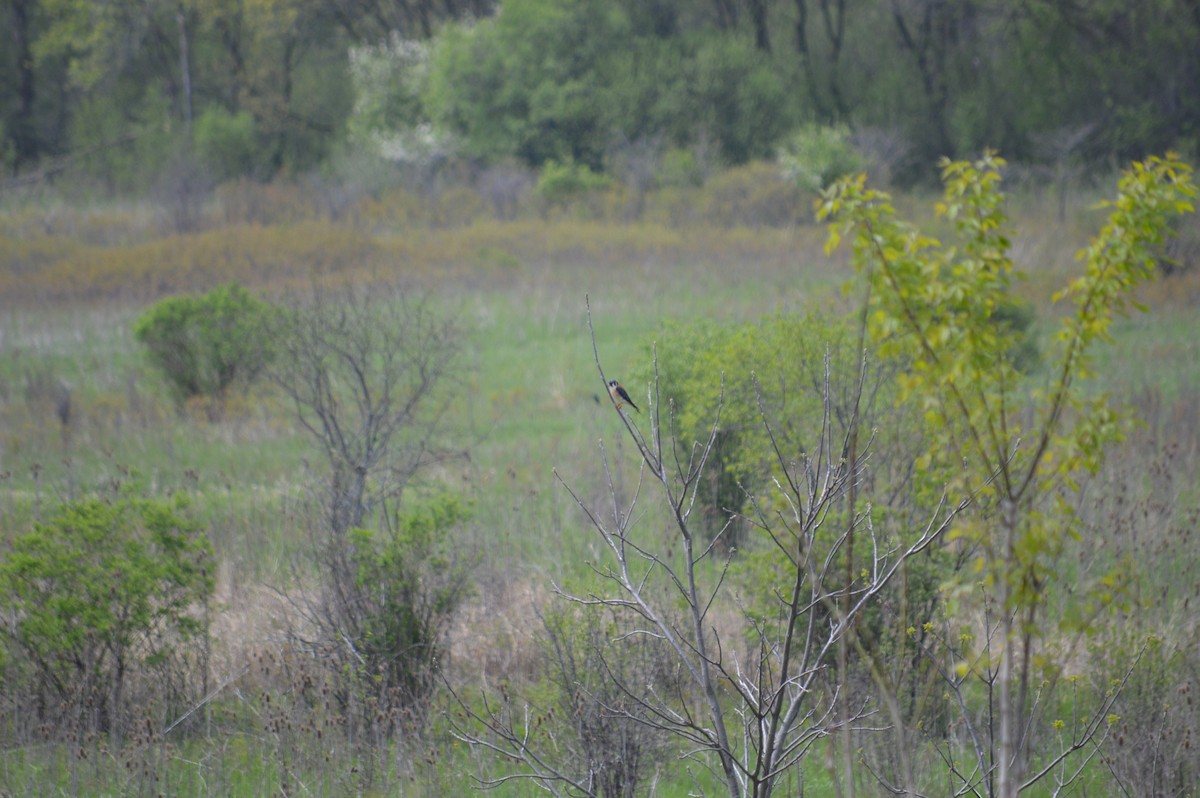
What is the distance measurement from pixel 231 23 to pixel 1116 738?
37.0 meters

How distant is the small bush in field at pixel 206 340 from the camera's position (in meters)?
11.8

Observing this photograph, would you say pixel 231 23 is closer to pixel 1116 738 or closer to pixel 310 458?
pixel 310 458

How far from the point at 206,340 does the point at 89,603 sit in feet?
24.0

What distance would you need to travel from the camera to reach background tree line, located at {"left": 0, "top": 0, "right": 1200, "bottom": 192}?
3012 cm

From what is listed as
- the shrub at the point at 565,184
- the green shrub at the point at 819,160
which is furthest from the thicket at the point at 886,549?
the shrub at the point at 565,184

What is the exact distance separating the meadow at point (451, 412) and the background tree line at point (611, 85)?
462cm

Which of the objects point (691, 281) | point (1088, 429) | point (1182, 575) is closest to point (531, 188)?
point (691, 281)

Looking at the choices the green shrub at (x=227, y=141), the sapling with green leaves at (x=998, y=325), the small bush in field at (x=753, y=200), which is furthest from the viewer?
the green shrub at (x=227, y=141)

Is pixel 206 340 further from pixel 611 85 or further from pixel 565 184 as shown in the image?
pixel 611 85

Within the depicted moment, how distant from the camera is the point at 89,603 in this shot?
16.3ft

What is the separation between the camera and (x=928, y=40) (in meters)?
35.4

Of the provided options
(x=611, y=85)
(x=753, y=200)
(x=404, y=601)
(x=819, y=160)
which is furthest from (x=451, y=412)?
(x=611, y=85)

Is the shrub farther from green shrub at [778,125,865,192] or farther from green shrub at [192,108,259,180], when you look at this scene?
green shrub at [192,108,259,180]

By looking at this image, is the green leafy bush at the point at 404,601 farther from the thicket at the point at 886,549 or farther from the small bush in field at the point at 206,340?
the small bush in field at the point at 206,340
